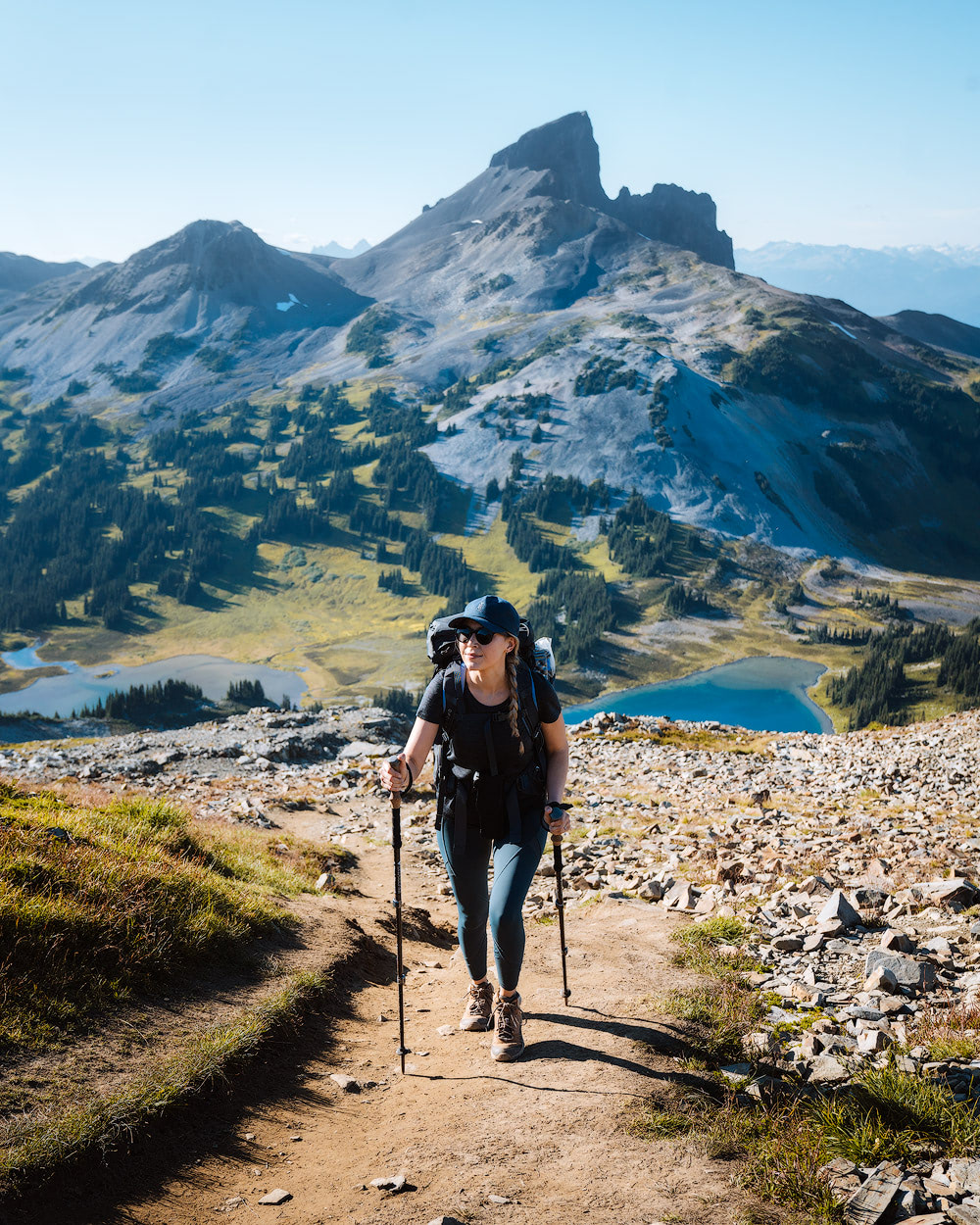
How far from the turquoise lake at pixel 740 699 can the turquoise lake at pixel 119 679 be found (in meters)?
70.3

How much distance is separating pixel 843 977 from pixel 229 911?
7.36 metres

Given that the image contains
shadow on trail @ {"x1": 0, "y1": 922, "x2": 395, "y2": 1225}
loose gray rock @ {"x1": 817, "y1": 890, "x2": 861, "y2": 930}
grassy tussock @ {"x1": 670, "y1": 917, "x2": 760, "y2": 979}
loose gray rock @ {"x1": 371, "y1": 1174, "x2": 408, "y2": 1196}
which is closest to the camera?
shadow on trail @ {"x1": 0, "y1": 922, "x2": 395, "y2": 1225}

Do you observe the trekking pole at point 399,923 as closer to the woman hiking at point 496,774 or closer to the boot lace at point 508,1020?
the woman hiking at point 496,774

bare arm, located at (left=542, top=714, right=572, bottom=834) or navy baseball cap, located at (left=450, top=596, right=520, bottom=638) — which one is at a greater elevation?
navy baseball cap, located at (left=450, top=596, right=520, bottom=638)

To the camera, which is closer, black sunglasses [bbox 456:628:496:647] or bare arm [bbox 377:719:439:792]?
black sunglasses [bbox 456:628:496:647]

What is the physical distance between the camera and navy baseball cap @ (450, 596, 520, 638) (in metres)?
7.32

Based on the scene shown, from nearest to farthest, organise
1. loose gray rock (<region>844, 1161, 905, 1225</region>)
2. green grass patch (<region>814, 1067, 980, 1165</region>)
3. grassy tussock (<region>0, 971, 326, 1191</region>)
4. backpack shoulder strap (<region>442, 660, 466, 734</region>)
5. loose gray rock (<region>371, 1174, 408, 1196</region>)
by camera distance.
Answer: loose gray rock (<region>844, 1161, 905, 1225</region>)
grassy tussock (<region>0, 971, 326, 1191</region>)
loose gray rock (<region>371, 1174, 408, 1196</region>)
green grass patch (<region>814, 1067, 980, 1165</region>)
backpack shoulder strap (<region>442, 660, 466, 734</region>)

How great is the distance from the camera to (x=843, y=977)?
9.09 m

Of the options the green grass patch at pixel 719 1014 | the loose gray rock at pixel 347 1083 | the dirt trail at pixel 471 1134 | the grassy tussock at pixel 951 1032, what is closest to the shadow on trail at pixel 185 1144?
the dirt trail at pixel 471 1134

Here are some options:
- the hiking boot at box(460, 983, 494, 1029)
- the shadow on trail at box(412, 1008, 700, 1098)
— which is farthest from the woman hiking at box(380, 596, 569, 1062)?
the hiking boot at box(460, 983, 494, 1029)

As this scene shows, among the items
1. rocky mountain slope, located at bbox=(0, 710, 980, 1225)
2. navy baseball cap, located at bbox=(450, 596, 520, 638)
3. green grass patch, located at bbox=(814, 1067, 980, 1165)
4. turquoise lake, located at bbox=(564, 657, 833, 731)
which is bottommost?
turquoise lake, located at bbox=(564, 657, 833, 731)

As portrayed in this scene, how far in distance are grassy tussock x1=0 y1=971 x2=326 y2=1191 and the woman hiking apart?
2.34m

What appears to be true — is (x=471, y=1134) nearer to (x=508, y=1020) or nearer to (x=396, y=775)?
(x=508, y=1020)

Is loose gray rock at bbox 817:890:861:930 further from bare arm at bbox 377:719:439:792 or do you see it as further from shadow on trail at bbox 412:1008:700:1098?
bare arm at bbox 377:719:439:792
